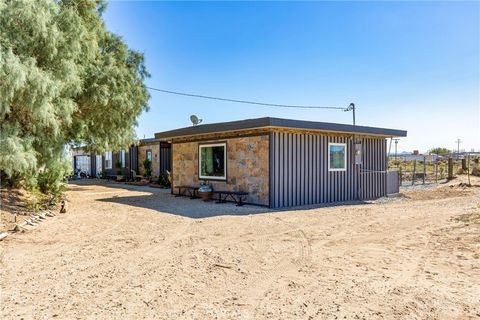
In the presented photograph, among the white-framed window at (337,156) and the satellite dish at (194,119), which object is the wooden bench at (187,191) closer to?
the satellite dish at (194,119)

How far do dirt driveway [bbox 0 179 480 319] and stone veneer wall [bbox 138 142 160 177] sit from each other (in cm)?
1087

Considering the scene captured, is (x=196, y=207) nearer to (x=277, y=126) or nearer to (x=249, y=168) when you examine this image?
(x=249, y=168)

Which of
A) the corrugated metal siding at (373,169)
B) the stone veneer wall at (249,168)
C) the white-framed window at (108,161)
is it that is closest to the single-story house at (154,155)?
the white-framed window at (108,161)

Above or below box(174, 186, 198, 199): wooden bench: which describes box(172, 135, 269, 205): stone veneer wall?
above

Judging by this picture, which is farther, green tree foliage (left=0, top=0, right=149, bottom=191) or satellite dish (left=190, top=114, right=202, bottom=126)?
satellite dish (left=190, top=114, right=202, bottom=126)

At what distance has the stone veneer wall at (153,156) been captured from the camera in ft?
60.3

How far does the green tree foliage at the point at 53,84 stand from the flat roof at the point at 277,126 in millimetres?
2001

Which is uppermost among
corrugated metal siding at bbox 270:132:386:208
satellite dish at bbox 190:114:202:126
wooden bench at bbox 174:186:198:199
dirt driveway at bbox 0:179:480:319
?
satellite dish at bbox 190:114:202:126

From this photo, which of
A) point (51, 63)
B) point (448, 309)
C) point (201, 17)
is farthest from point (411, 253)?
point (201, 17)

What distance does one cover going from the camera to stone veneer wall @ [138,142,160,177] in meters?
18.4

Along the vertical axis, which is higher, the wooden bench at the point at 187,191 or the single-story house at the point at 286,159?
the single-story house at the point at 286,159

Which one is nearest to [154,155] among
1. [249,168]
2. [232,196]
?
[232,196]

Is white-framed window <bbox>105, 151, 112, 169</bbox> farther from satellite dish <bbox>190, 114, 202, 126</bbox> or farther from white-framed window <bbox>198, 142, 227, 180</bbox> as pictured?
white-framed window <bbox>198, 142, 227, 180</bbox>

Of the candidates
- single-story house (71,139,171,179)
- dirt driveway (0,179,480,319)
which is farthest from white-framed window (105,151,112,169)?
dirt driveway (0,179,480,319)
